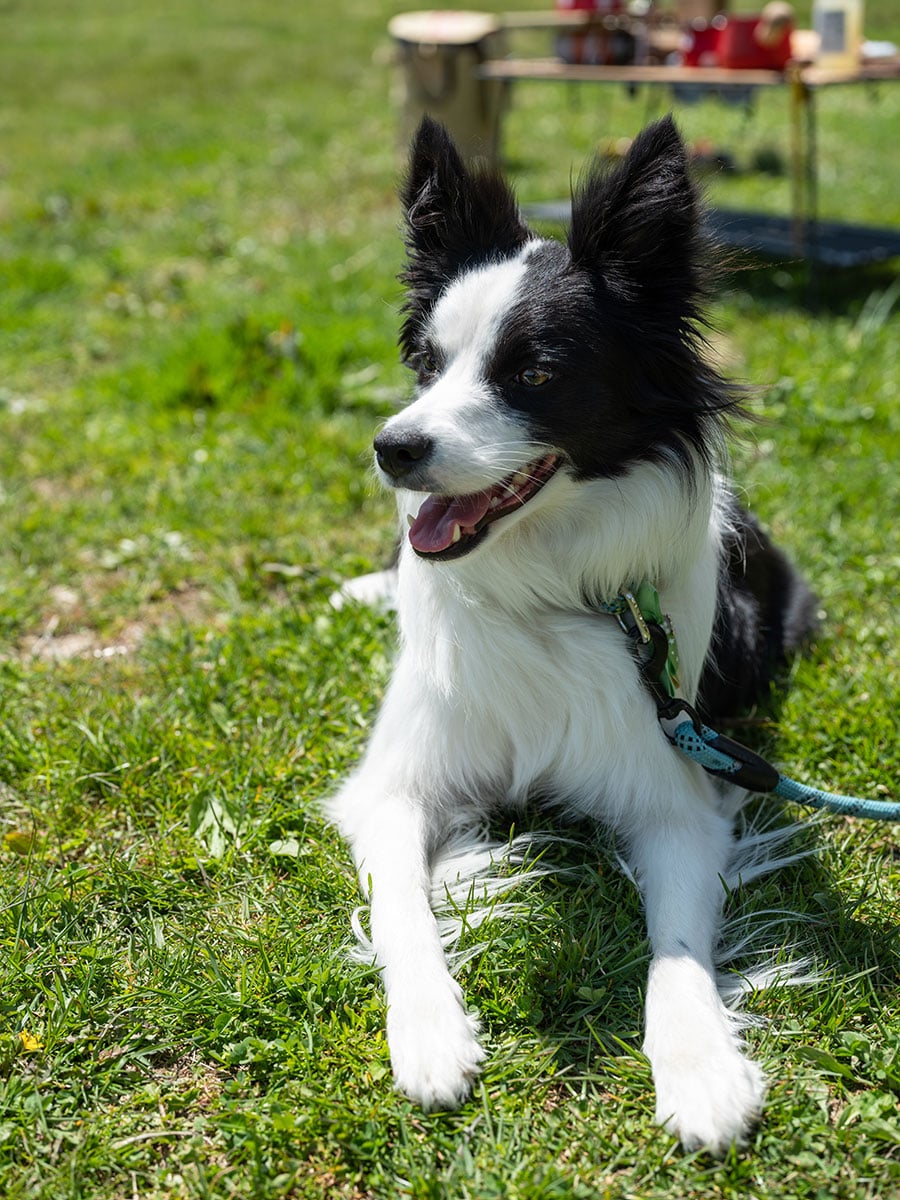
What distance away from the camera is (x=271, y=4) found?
27891mm

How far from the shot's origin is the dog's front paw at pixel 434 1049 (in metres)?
2.08

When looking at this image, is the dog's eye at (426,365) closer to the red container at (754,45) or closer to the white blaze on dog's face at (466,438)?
the white blaze on dog's face at (466,438)

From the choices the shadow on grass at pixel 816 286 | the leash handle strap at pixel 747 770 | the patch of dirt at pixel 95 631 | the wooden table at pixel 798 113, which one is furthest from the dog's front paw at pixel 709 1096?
the shadow on grass at pixel 816 286

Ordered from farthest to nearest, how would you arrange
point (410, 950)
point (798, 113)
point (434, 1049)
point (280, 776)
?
point (798, 113) < point (280, 776) < point (410, 950) < point (434, 1049)

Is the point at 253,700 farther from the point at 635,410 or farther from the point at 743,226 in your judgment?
the point at 743,226

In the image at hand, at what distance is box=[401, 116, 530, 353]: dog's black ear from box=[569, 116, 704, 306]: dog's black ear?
0.74 feet

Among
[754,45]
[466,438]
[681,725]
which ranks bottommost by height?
[681,725]

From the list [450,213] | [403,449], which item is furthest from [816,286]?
[403,449]

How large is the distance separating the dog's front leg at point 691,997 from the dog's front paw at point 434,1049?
36 centimetres

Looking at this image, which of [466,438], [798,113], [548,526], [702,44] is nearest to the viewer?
[466,438]

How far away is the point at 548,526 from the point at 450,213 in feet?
2.79

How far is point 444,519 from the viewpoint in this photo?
2.55m

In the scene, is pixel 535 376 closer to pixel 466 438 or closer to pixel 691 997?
pixel 466 438

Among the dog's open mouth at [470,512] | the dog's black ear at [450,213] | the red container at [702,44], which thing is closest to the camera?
the dog's open mouth at [470,512]
